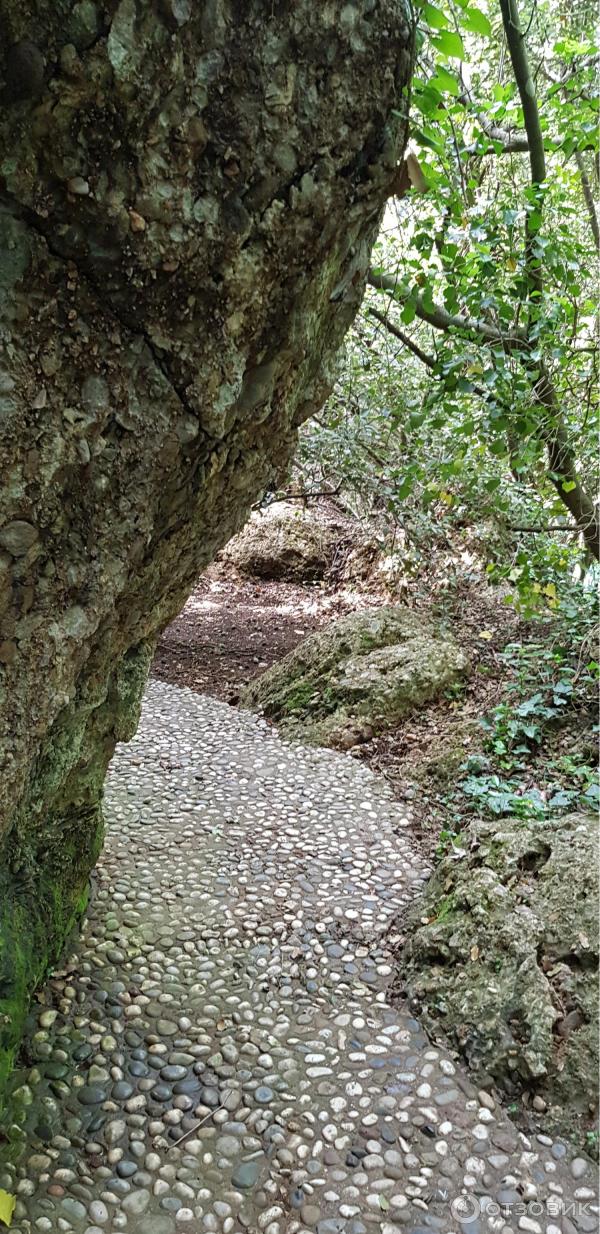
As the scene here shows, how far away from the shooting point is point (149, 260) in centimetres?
165

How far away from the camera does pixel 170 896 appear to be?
3637 mm

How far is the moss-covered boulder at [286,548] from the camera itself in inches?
373

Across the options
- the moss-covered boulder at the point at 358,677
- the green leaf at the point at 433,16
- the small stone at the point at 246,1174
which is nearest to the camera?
the green leaf at the point at 433,16

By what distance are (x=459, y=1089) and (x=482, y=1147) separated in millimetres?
227

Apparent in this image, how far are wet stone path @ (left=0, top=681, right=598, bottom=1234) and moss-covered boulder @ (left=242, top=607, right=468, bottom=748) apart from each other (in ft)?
4.47

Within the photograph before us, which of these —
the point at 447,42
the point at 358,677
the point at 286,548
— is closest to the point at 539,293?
the point at 447,42

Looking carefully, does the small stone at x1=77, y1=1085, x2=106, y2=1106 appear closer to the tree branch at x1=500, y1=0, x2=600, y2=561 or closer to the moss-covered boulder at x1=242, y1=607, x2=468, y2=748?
the moss-covered boulder at x1=242, y1=607, x2=468, y2=748

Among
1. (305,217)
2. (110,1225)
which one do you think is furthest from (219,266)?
(110,1225)

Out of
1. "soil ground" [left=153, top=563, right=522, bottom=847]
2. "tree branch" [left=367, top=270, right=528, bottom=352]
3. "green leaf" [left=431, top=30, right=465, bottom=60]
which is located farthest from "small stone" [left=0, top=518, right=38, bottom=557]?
"soil ground" [left=153, top=563, right=522, bottom=847]

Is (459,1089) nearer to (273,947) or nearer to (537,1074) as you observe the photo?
(537,1074)

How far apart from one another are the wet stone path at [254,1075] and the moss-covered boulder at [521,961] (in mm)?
135

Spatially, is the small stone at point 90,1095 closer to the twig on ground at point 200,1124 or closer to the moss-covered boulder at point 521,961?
the twig on ground at point 200,1124

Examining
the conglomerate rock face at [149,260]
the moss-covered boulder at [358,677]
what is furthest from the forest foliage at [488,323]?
the moss-covered boulder at [358,677]

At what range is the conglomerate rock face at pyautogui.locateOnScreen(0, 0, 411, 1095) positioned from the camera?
1.48 m
